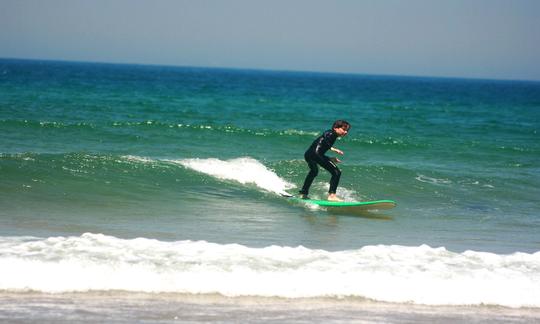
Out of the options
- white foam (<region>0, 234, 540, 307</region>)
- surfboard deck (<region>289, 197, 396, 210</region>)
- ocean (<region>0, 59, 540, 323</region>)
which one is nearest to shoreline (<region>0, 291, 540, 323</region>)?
ocean (<region>0, 59, 540, 323</region>)

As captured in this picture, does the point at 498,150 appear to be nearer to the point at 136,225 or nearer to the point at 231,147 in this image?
the point at 231,147

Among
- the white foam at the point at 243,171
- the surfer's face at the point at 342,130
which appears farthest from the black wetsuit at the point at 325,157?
the white foam at the point at 243,171

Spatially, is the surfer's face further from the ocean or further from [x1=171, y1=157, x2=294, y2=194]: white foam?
[x1=171, y1=157, x2=294, y2=194]: white foam

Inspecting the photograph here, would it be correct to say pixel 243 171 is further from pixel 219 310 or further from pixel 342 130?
pixel 219 310

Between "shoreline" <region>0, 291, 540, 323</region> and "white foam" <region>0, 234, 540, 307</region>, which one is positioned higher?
"white foam" <region>0, 234, 540, 307</region>

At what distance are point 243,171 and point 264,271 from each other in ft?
26.5

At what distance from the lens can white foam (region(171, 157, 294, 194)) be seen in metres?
14.6

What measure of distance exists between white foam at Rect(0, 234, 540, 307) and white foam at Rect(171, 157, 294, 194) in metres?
5.71

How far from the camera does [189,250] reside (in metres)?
8.19

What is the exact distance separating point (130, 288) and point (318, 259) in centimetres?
230

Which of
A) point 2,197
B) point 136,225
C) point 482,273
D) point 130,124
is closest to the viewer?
point 482,273

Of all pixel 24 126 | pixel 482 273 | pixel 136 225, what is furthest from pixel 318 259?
pixel 24 126

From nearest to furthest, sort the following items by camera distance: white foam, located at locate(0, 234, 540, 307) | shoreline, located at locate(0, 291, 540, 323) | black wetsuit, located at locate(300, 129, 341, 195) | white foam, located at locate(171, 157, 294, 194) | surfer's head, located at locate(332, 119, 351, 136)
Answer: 1. shoreline, located at locate(0, 291, 540, 323)
2. white foam, located at locate(0, 234, 540, 307)
3. surfer's head, located at locate(332, 119, 351, 136)
4. black wetsuit, located at locate(300, 129, 341, 195)
5. white foam, located at locate(171, 157, 294, 194)

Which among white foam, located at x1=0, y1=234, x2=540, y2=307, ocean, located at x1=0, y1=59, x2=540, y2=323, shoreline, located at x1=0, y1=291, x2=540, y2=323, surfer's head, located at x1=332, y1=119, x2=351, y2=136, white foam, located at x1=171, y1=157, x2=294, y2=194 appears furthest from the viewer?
white foam, located at x1=171, y1=157, x2=294, y2=194
